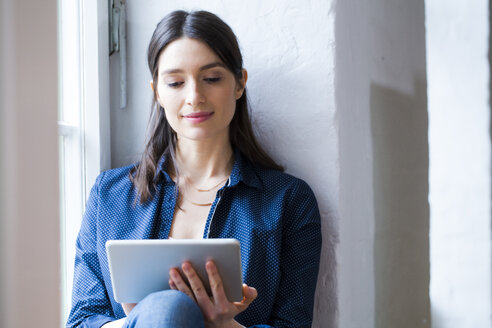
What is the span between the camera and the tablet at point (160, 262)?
95 centimetres

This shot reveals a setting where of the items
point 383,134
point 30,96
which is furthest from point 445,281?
point 30,96

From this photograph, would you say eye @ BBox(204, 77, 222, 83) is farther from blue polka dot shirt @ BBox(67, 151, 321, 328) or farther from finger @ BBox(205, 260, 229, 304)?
finger @ BBox(205, 260, 229, 304)

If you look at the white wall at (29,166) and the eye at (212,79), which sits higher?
the eye at (212,79)

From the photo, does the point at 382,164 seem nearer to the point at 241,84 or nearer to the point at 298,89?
the point at 298,89

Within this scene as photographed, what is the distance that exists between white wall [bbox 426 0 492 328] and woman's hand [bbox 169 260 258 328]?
1625mm

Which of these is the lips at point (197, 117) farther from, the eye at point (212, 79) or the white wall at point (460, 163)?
the white wall at point (460, 163)

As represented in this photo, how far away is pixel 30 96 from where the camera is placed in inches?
13.8

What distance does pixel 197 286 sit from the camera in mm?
1008

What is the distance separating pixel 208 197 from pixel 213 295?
39 centimetres

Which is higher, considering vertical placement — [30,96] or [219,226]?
[30,96]

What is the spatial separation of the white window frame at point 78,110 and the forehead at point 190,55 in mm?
424

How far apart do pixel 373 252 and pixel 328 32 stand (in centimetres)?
72

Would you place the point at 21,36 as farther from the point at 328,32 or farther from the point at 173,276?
the point at 328,32

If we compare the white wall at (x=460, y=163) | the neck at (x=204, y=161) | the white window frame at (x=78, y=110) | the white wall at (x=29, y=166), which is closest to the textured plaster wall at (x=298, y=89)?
the neck at (x=204, y=161)
